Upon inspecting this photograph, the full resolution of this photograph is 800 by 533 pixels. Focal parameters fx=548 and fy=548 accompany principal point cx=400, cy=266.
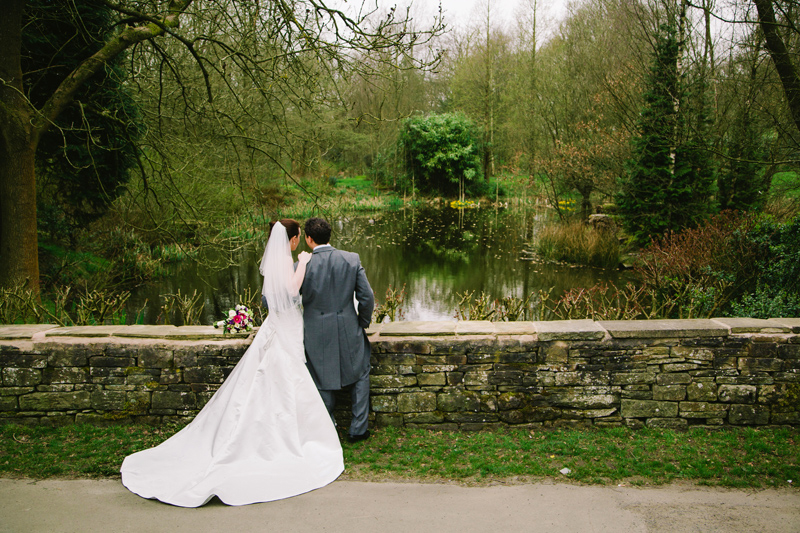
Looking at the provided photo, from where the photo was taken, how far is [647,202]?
42.1ft

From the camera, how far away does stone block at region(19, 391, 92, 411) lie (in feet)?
13.6

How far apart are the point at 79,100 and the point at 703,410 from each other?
8.30 meters

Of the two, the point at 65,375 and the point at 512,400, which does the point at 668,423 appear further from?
the point at 65,375

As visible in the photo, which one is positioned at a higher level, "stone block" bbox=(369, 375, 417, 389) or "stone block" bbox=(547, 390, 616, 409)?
"stone block" bbox=(369, 375, 417, 389)

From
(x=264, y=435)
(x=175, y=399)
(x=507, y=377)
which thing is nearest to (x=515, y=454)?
(x=507, y=377)

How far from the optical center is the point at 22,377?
4137 mm

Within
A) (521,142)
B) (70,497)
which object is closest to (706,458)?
(70,497)

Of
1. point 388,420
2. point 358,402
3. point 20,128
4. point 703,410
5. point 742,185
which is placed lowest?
point 388,420

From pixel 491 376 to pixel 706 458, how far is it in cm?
146

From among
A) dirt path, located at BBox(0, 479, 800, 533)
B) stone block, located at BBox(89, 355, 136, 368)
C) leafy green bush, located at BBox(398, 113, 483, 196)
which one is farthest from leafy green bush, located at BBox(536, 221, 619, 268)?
leafy green bush, located at BBox(398, 113, 483, 196)

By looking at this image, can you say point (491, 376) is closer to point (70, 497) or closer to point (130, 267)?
point (70, 497)

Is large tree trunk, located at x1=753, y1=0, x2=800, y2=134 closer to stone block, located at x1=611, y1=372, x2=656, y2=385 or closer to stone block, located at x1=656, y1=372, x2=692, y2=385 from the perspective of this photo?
stone block, located at x1=656, y1=372, x2=692, y2=385

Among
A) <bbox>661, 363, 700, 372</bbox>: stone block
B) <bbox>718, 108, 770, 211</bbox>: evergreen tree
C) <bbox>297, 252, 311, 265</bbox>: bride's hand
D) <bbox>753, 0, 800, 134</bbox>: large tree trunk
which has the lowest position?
<bbox>661, 363, 700, 372</bbox>: stone block

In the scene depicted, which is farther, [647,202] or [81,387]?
[647,202]
